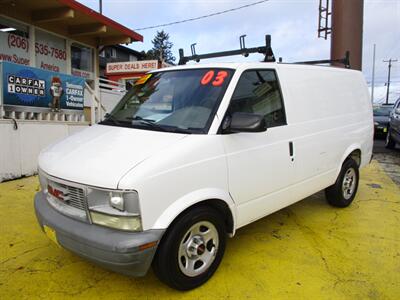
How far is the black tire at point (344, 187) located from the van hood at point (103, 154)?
2.91m

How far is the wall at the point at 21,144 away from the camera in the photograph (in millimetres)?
6422

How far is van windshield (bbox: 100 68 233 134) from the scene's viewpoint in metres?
3.13

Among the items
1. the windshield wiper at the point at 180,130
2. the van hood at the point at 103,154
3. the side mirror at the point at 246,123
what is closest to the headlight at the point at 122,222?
the van hood at the point at 103,154

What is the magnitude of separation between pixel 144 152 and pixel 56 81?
598 centimetres

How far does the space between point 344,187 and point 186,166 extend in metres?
3.19

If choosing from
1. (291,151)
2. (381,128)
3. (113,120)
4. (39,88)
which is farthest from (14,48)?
(381,128)

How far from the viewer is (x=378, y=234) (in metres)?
4.20

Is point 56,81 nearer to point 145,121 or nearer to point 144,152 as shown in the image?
point 145,121

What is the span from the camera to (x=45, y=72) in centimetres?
750

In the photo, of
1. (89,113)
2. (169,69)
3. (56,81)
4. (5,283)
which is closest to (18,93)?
(56,81)

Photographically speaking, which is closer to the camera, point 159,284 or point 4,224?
point 159,284

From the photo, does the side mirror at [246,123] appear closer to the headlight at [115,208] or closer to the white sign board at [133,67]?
the headlight at [115,208]

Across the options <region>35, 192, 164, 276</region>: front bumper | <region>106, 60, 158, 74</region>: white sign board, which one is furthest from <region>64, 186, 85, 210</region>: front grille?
<region>106, 60, 158, 74</region>: white sign board

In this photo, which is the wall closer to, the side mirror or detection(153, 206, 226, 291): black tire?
detection(153, 206, 226, 291): black tire
